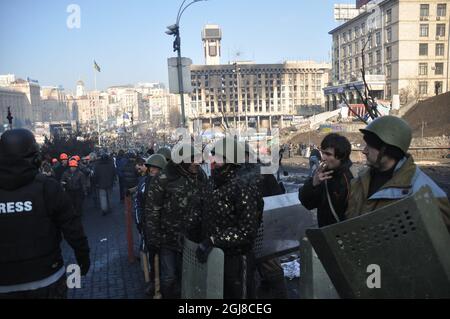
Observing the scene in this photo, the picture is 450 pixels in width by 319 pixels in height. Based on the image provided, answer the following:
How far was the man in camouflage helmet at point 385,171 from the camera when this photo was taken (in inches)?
97.5

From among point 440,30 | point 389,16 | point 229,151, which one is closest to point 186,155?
point 229,151

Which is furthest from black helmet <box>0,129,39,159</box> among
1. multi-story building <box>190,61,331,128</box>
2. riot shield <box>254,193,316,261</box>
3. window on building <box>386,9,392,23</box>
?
multi-story building <box>190,61,331,128</box>

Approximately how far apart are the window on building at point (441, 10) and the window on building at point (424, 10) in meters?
1.60

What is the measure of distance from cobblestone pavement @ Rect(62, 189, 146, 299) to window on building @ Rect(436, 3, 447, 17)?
75.2 meters

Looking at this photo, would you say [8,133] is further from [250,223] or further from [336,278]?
[336,278]

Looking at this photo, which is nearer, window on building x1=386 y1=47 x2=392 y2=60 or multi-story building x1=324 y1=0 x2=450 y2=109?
multi-story building x1=324 y1=0 x2=450 y2=109

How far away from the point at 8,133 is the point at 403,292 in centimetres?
271

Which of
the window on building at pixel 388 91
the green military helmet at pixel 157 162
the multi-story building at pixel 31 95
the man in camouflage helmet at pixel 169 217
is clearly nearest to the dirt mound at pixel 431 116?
the window on building at pixel 388 91

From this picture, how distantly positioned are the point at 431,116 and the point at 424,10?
30.9 m

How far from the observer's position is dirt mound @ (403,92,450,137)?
4166 cm

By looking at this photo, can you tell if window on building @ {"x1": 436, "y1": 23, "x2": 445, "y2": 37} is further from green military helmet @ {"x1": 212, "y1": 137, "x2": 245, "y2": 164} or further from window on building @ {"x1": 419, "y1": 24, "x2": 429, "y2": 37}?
green military helmet @ {"x1": 212, "y1": 137, "x2": 245, "y2": 164}

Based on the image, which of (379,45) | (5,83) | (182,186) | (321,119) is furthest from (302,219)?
(5,83)

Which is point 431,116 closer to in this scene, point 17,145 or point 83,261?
point 83,261

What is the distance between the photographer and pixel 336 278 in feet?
6.86
